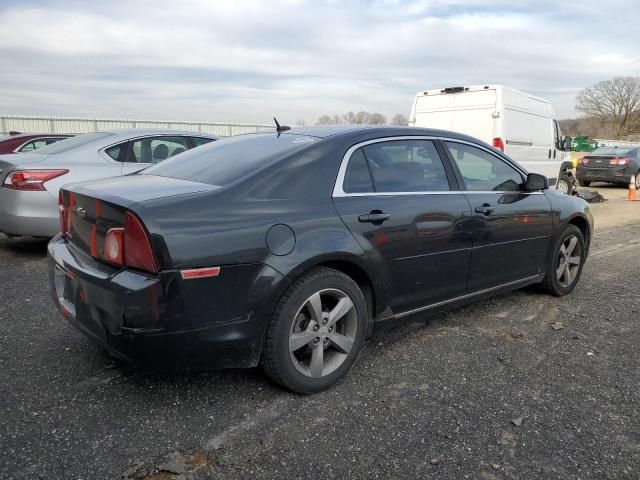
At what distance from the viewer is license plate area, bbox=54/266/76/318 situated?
2.91 metres

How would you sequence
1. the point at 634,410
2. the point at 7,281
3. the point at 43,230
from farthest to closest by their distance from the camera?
the point at 43,230 < the point at 7,281 < the point at 634,410

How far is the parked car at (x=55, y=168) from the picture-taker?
5.67m

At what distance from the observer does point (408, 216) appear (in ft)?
11.0

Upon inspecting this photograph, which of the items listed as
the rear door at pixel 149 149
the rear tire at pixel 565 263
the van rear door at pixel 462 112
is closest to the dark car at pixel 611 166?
the van rear door at pixel 462 112

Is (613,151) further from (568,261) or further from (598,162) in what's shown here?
(568,261)

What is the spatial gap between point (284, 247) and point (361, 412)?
37.9 inches

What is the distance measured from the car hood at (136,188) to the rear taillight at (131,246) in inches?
4.8

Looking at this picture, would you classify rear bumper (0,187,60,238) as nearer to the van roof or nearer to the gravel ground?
the gravel ground

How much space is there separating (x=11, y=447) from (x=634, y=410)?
313 cm

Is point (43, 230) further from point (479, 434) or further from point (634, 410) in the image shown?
point (634, 410)

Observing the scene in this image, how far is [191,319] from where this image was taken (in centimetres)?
256

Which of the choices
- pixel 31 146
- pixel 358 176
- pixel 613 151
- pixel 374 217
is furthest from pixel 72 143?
pixel 613 151

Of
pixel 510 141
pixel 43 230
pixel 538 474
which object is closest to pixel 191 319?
pixel 538 474

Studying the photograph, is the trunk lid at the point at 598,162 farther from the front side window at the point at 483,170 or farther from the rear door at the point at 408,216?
the rear door at the point at 408,216
